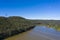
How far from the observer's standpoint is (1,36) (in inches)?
953

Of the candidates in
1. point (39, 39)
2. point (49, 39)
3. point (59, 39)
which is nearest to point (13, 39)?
point (39, 39)

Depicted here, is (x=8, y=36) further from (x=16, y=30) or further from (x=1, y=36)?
(x=16, y=30)

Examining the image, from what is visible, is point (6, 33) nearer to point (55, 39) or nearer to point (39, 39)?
point (39, 39)

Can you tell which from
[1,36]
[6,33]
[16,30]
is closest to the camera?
[1,36]

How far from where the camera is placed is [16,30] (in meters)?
32.8

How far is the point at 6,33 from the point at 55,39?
956 centimetres

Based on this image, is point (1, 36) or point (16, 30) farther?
point (16, 30)

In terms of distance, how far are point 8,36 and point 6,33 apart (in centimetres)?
80

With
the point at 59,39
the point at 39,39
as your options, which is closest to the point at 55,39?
the point at 59,39

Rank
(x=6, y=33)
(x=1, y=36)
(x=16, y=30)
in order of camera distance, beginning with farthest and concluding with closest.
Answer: (x=16, y=30) → (x=6, y=33) → (x=1, y=36)

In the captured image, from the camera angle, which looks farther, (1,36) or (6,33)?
(6,33)

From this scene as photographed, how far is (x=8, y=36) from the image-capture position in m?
27.0

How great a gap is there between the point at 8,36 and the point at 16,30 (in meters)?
5.90

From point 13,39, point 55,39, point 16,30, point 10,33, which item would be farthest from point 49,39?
point 16,30
